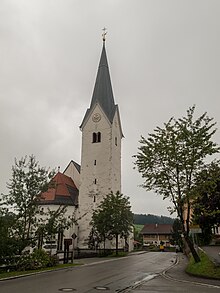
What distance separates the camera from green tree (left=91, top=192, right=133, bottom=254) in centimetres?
4012

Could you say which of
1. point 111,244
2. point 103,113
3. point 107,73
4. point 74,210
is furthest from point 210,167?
point 107,73

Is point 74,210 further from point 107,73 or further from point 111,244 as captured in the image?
point 107,73

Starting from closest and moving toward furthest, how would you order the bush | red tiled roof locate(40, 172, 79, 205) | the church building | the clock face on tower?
1. the bush
2. red tiled roof locate(40, 172, 79, 205)
3. the church building
4. the clock face on tower

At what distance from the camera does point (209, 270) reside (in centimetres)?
1628

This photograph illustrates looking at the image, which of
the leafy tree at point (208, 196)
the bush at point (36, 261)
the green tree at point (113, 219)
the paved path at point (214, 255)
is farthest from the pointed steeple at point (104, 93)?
the leafy tree at point (208, 196)

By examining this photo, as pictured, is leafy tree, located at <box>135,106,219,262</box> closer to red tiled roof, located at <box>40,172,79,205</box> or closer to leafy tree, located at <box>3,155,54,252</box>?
leafy tree, located at <box>3,155,54,252</box>

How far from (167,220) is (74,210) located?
5247 inches

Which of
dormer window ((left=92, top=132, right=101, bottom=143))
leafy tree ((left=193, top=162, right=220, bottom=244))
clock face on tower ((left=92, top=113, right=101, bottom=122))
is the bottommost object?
leafy tree ((left=193, top=162, right=220, bottom=244))

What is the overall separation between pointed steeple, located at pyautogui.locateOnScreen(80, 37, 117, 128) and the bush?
3458cm

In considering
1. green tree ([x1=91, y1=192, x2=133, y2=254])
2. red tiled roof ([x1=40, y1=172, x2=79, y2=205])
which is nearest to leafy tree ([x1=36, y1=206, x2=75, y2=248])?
green tree ([x1=91, y1=192, x2=133, y2=254])

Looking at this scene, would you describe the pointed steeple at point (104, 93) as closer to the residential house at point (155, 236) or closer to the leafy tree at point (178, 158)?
the leafy tree at point (178, 158)

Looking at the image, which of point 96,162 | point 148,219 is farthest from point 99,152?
point 148,219

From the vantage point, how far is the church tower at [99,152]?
49844mm

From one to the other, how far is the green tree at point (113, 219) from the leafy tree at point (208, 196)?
2084 cm
